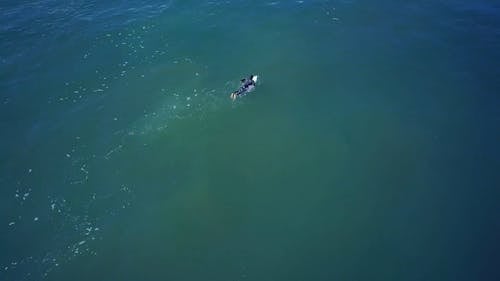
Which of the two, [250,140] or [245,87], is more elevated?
[245,87]

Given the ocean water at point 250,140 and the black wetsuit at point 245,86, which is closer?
the ocean water at point 250,140

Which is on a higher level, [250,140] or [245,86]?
[245,86]

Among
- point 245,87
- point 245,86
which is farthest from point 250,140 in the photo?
point 245,86

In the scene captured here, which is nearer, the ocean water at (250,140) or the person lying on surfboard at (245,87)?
the ocean water at (250,140)

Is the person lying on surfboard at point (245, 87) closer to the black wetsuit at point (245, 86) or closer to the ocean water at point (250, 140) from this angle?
the black wetsuit at point (245, 86)

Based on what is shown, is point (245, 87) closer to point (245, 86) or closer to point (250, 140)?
point (245, 86)

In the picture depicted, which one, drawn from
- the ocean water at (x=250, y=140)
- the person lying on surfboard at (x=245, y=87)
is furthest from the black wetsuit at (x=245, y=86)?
the ocean water at (x=250, y=140)

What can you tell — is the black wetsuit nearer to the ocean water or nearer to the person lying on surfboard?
the person lying on surfboard

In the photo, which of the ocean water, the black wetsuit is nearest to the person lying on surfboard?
the black wetsuit

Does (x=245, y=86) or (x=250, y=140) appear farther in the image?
(x=245, y=86)

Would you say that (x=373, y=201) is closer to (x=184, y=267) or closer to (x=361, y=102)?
(x=361, y=102)
